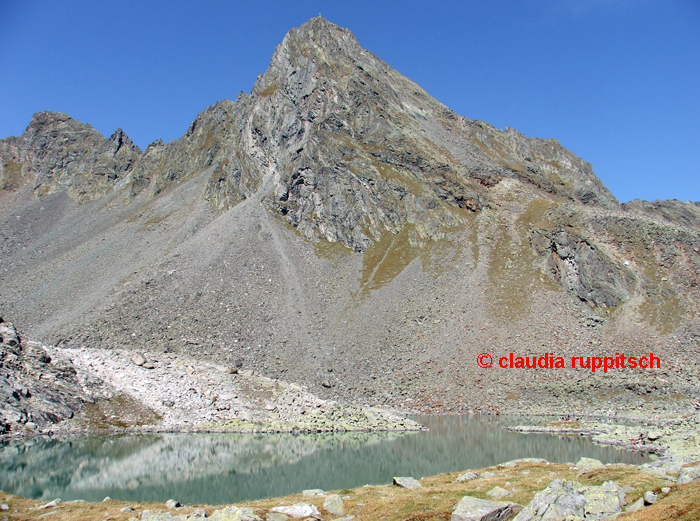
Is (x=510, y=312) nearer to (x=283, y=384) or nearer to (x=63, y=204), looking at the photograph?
(x=283, y=384)

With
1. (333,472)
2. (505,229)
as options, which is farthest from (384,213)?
(333,472)

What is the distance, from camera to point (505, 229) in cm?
9644

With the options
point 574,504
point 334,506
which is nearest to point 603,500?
point 574,504

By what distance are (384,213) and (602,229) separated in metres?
43.7

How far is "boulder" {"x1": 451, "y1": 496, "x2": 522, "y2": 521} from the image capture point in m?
14.9

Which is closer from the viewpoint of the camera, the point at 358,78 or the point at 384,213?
the point at 384,213

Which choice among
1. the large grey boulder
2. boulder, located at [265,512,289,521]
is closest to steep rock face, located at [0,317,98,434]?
boulder, located at [265,512,289,521]

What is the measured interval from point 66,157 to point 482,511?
20498 centimetres

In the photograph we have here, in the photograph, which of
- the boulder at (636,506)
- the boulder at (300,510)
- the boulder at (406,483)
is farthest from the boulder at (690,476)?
the boulder at (300,510)

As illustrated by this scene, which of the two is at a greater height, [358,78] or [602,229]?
[358,78]

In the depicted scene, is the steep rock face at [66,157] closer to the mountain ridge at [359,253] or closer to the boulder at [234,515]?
the mountain ridge at [359,253]

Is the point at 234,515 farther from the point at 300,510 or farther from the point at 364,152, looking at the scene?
the point at 364,152

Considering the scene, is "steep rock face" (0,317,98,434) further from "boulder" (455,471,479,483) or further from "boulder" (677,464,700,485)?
"boulder" (677,464,700,485)

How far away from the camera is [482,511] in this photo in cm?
1511
